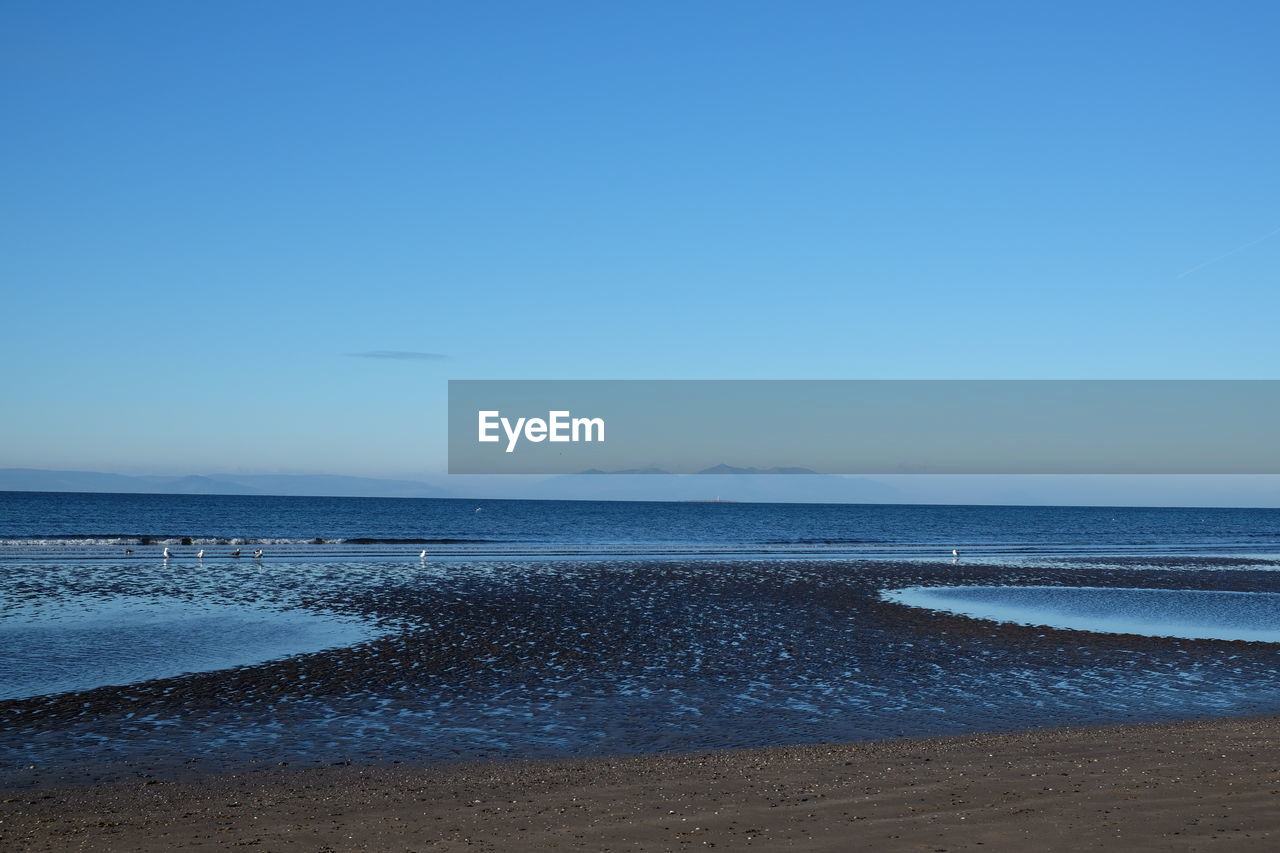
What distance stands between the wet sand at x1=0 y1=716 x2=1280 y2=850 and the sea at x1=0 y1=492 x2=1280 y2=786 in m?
1.27

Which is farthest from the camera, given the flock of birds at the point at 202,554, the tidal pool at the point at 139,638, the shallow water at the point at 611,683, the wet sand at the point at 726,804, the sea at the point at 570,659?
the flock of birds at the point at 202,554

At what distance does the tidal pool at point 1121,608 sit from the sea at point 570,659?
18 cm

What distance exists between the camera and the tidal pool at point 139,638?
17.0 metres

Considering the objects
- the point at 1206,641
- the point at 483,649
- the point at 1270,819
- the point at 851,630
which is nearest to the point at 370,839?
the point at 1270,819

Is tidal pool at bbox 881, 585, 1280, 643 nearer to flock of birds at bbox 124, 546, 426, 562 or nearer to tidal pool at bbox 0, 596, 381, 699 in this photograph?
tidal pool at bbox 0, 596, 381, 699

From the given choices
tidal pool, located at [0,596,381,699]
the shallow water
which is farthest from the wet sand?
tidal pool, located at [0,596,381,699]

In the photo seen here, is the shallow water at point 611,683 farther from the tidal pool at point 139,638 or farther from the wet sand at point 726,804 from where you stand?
the wet sand at point 726,804

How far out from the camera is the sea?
1301cm

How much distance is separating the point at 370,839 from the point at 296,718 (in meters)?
6.27

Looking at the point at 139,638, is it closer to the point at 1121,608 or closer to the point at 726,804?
the point at 726,804

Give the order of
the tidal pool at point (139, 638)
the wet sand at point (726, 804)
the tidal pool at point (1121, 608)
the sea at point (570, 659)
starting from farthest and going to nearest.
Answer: the tidal pool at point (1121, 608) < the tidal pool at point (139, 638) < the sea at point (570, 659) < the wet sand at point (726, 804)

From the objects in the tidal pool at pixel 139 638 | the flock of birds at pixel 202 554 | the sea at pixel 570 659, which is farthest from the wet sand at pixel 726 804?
the flock of birds at pixel 202 554

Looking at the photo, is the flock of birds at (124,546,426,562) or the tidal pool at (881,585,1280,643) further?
the flock of birds at (124,546,426,562)

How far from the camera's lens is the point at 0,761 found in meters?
11.4
